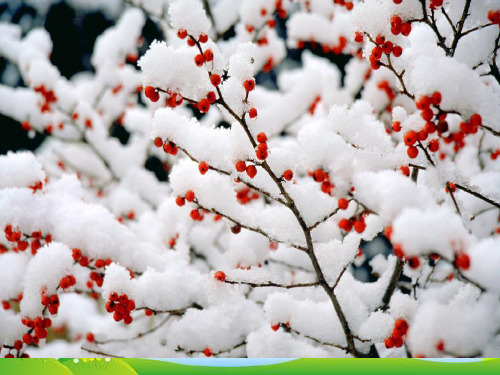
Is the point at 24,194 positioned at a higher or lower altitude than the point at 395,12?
lower

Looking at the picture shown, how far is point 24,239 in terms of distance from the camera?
1730 mm

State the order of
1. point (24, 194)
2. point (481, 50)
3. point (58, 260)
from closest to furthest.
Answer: point (481, 50)
point (58, 260)
point (24, 194)

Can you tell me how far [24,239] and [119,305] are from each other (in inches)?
22.3

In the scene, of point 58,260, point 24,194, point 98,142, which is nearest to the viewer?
point 58,260

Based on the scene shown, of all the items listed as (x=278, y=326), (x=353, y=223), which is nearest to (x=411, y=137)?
(x=353, y=223)

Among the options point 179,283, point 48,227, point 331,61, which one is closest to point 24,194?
point 48,227

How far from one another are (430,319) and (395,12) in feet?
2.80

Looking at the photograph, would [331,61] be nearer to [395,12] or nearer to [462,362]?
[395,12]

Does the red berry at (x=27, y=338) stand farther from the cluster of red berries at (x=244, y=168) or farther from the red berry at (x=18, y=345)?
the cluster of red berries at (x=244, y=168)

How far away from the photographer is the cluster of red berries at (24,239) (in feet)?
5.33

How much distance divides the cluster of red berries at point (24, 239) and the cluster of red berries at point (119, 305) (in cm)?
48

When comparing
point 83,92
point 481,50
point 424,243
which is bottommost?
point 424,243

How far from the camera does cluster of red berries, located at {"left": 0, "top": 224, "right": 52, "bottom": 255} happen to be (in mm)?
1625

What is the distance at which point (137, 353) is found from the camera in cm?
206
